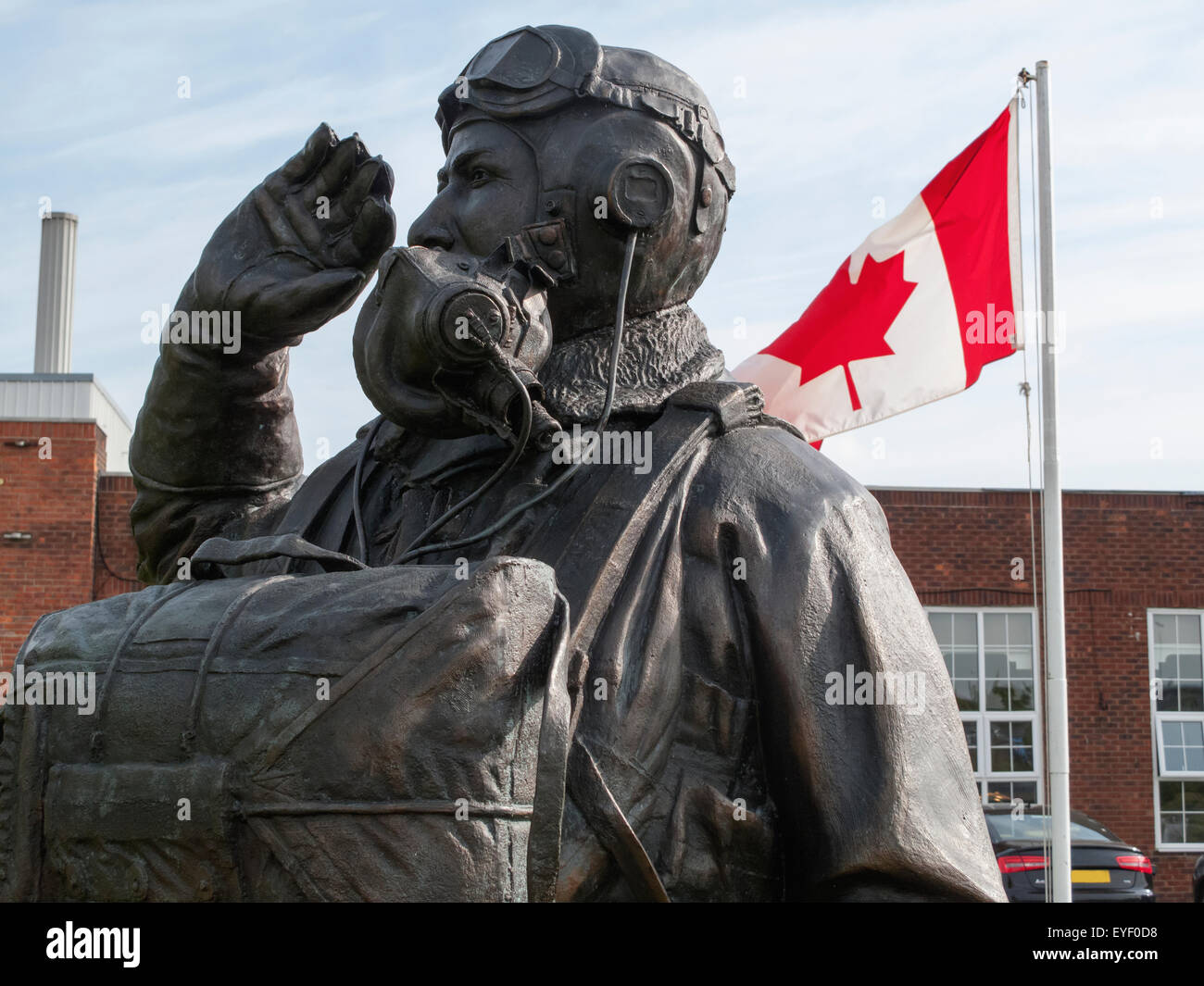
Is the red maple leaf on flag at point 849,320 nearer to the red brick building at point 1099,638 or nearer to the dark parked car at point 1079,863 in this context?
the dark parked car at point 1079,863

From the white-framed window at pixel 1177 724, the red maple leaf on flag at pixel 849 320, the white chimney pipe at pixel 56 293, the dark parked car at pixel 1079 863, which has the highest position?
the white chimney pipe at pixel 56 293

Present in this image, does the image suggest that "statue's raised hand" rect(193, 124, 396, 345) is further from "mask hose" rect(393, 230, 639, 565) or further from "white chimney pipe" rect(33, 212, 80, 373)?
"white chimney pipe" rect(33, 212, 80, 373)

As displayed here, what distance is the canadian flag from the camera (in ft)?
30.9

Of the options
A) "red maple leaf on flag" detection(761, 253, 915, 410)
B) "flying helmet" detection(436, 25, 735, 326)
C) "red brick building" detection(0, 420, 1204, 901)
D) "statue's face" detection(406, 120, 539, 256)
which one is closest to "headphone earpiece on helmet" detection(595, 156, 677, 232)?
"flying helmet" detection(436, 25, 735, 326)

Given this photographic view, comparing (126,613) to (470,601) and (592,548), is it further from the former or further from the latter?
(592,548)

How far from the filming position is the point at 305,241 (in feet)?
11.5

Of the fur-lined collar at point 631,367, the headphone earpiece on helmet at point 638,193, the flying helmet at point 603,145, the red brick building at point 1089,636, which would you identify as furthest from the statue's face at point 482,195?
the red brick building at point 1089,636

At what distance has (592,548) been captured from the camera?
310cm

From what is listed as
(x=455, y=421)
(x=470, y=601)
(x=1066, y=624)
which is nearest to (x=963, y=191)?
(x=455, y=421)

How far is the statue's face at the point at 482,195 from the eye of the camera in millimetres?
3412

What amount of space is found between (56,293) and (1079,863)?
15.9 meters

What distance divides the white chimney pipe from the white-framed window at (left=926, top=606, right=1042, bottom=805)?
12438mm

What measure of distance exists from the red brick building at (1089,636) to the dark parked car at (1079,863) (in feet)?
15.1
